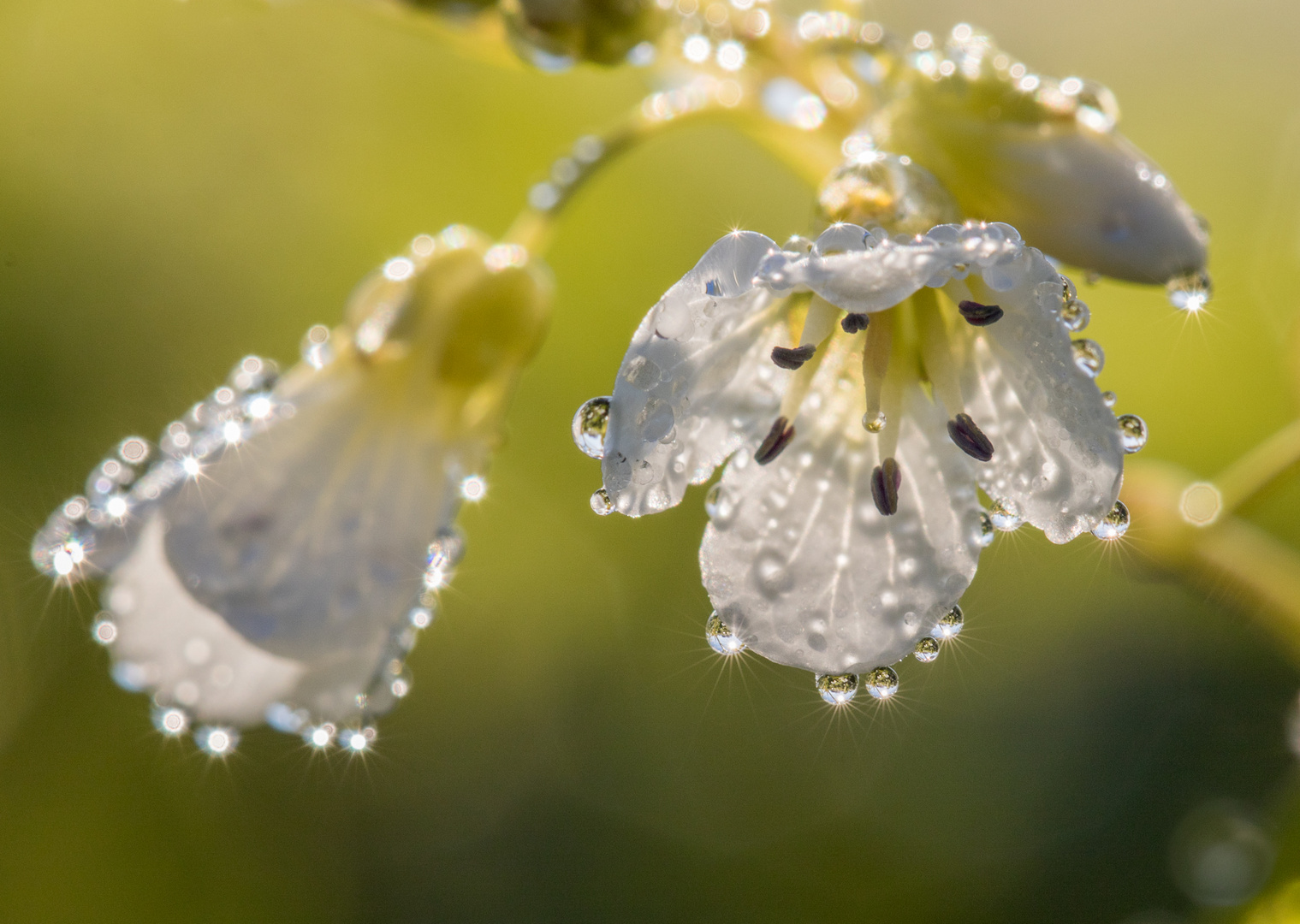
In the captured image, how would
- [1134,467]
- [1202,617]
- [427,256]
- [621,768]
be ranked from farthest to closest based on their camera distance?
1. [621,768]
2. [1202,617]
3. [1134,467]
4. [427,256]

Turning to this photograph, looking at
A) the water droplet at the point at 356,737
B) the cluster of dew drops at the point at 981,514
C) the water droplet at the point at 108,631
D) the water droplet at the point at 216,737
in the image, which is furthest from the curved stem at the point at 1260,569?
the water droplet at the point at 108,631

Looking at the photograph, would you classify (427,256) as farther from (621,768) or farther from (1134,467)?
(621,768)

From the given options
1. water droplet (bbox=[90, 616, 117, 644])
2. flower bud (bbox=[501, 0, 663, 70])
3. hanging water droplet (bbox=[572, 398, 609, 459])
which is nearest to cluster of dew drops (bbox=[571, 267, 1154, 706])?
hanging water droplet (bbox=[572, 398, 609, 459])

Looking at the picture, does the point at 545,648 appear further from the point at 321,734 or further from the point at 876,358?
the point at 876,358

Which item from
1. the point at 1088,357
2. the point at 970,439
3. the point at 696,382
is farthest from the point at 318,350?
the point at 1088,357

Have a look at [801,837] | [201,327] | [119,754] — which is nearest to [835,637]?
[801,837]
